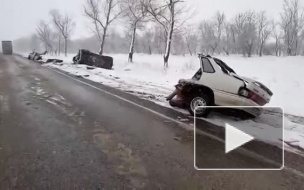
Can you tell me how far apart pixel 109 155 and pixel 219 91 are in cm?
353

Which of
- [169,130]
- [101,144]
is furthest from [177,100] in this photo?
[101,144]

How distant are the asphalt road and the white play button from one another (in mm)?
271

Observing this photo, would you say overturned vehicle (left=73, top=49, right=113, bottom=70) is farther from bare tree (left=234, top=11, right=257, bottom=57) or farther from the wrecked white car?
bare tree (left=234, top=11, right=257, bottom=57)

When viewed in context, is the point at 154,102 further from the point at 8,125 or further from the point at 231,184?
the point at 231,184

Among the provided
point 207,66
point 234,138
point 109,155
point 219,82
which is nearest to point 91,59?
point 207,66

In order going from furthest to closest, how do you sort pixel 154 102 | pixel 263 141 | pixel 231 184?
pixel 154 102
pixel 263 141
pixel 231 184

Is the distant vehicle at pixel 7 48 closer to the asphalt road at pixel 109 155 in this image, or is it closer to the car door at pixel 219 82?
the asphalt road at pixel 109 155

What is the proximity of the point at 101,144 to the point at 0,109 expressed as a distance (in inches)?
163

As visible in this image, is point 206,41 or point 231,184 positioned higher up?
point 206,41

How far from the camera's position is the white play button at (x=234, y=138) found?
5.35 m

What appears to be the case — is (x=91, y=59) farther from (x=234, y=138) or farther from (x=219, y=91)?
(x=234, y=138)

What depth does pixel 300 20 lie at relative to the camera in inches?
2709

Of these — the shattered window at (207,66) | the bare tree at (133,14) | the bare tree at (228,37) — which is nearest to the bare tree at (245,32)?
the bare tree at (228,37)

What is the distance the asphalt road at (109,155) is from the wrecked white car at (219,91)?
1.04 metres
